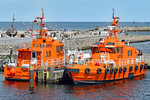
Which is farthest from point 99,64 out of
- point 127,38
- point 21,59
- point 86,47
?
point 127,38

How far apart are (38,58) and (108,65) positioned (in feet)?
21.3

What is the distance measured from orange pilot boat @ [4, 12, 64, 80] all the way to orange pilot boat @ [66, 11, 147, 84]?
2694 mm

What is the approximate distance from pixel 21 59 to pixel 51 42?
3260 mm

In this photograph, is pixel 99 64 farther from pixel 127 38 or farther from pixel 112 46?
pixel 127 38

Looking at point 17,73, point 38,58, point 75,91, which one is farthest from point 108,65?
point 17,73

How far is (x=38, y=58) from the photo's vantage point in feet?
110

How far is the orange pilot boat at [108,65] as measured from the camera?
1214 inches

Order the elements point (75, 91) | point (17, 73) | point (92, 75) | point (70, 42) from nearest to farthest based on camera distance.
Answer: point (75, 91) → point (92, 75) → point (17, 73) → point (70, 42)

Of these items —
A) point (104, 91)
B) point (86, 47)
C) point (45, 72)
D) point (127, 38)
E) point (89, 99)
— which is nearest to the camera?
point (89, 99)

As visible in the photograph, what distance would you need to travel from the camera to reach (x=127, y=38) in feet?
280

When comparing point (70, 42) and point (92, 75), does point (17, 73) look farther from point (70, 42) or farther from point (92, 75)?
point (70, 42)

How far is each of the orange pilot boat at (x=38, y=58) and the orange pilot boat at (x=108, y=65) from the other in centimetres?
269

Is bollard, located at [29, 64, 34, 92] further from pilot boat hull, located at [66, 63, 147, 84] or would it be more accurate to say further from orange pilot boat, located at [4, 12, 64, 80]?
pilot boat hull, located at [66, 63, 147, 84]

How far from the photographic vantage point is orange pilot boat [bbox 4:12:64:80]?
108 feet
